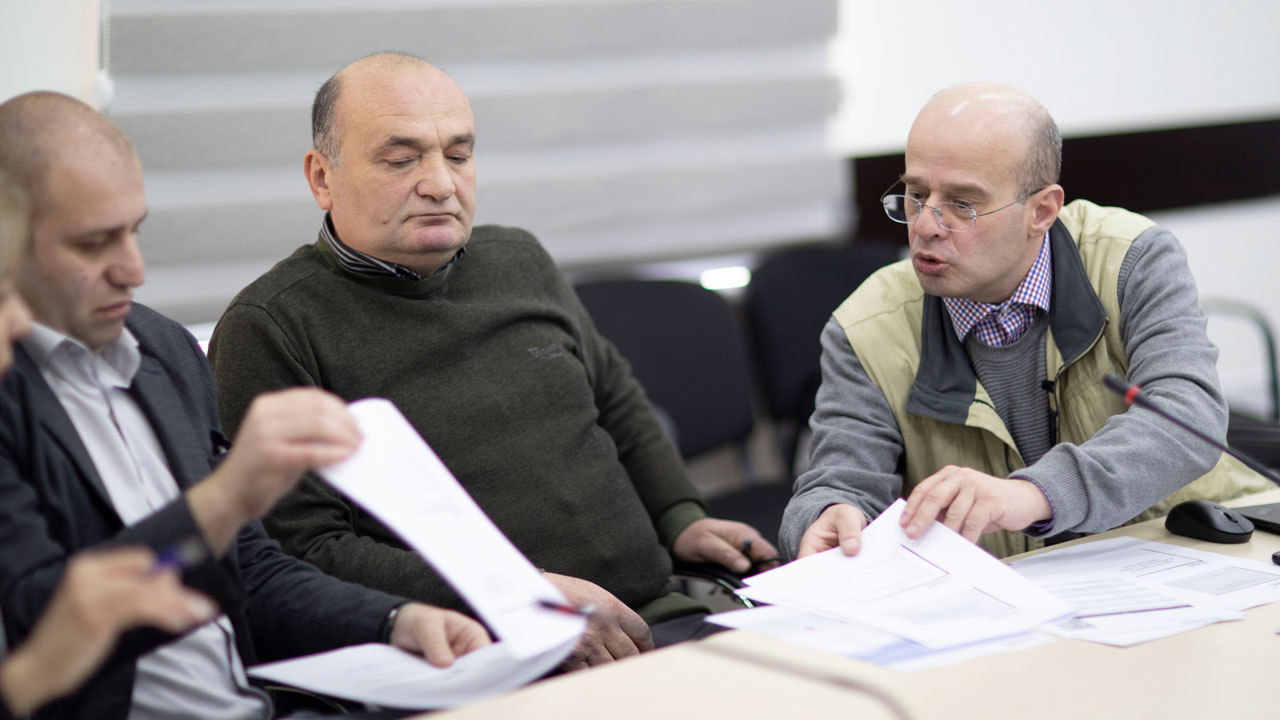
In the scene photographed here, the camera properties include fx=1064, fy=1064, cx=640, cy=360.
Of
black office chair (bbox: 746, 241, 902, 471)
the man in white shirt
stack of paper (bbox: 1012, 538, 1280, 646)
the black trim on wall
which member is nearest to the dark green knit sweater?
the man in white shirt

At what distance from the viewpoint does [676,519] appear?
2131mm

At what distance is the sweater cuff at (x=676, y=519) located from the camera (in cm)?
212

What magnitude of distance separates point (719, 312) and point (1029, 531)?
1.43 meters

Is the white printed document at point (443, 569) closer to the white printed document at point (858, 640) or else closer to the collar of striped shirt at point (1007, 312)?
the white printed document at point (858, 640)

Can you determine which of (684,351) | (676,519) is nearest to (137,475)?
(676,519)

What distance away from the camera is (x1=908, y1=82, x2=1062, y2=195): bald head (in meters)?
1.71

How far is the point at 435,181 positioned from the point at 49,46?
108cm

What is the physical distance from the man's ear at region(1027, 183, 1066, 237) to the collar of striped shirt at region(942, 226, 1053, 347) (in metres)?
0.05

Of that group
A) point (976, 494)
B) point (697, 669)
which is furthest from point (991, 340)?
point (697, 669)

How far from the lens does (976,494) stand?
1464 mm

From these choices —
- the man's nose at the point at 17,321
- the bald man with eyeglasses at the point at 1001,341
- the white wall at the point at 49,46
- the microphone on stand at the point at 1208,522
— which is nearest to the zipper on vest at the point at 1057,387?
the bald man with eyeglasses at the point at 1001,341

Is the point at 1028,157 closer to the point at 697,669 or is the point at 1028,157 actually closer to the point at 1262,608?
the point at 1262,608

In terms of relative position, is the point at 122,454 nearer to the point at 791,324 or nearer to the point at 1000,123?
the point at 1000,123

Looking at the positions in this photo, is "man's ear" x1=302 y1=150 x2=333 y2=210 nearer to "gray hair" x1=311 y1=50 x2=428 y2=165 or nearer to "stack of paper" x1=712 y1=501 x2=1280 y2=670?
"gray hair" x1=311 y1=50 x2=428 y2=165
